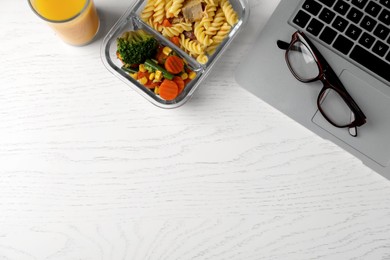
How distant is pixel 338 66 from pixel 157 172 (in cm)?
44

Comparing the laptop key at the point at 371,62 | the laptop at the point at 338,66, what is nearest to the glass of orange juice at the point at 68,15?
the laptop at the point at 338,66

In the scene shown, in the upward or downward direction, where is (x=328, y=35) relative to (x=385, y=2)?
downward

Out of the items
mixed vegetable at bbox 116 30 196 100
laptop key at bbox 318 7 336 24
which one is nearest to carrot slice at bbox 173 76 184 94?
mixed vegetable at bbox 116 30 196 100

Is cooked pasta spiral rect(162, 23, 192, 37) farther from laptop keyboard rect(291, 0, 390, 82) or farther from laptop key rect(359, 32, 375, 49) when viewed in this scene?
laptop key rect(359, 32, 375, 49)

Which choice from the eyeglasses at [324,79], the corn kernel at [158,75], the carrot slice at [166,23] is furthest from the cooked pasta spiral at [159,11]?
the eyeglasses at [324,79]

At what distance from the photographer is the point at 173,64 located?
46.1 inches

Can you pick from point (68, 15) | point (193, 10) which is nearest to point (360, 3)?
point (193, 10)

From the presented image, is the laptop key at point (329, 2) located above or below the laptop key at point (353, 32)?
above

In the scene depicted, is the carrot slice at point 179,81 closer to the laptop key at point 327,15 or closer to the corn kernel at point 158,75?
the corn kernel at point 158,75

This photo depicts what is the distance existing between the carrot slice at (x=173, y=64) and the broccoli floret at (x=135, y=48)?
1.6 inches

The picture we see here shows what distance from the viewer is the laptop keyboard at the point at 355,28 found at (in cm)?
115

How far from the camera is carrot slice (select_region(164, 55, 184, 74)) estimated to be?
1.17m

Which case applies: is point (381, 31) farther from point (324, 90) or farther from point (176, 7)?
point (176, 7)

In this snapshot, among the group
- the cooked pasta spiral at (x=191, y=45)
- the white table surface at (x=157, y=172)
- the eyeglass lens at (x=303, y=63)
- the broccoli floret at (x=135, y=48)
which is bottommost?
the white table surface at (x=157, y=172)
